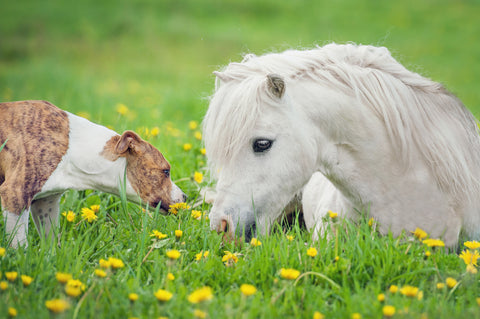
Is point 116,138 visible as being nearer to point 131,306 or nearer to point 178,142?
point 131,306

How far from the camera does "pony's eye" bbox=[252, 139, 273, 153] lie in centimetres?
279

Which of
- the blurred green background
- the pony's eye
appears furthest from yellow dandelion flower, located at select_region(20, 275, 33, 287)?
the blurred green background

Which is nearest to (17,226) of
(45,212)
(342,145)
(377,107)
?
(45,212)

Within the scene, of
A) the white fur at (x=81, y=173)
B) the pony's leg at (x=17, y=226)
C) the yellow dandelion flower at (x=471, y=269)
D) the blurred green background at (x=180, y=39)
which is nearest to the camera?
the yellow dandelion flower at (x=471, y=269)

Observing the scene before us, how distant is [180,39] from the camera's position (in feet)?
59.4

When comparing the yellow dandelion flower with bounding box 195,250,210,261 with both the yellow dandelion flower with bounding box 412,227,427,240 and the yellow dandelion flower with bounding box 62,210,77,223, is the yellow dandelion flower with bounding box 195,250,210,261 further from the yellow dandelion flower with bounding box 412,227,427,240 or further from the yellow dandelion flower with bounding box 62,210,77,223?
the yellow dandelion flower with bounding box 412,227,427,240

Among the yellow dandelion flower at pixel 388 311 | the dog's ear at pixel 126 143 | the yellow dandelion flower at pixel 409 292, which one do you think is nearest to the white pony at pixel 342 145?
the dog's ear at pixel 126 143

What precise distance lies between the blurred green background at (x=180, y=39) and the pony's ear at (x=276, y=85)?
20.4 feet

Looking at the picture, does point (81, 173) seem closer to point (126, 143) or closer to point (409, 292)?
point (126, 143)

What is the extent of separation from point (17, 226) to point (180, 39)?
16.1m

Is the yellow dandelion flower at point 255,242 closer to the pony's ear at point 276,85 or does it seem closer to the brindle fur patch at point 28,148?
the pony's ear at point 276,85

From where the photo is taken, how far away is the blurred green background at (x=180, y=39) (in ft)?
35.5

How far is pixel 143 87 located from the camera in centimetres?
1220

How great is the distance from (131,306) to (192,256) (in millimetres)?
819
